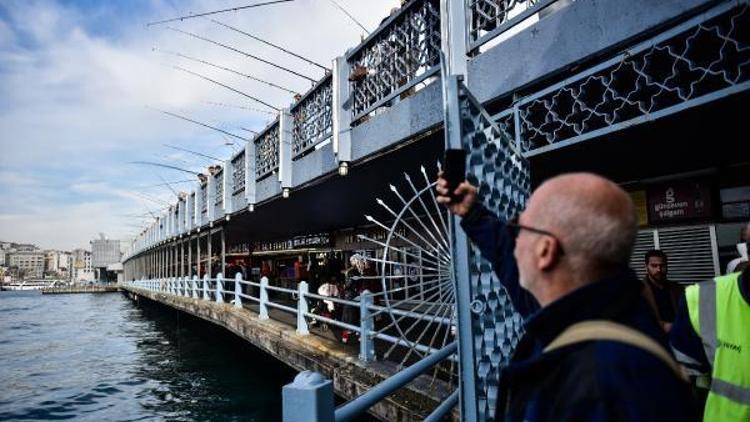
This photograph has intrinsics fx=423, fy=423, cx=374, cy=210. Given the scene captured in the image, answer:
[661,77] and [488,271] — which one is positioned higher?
[661,77]

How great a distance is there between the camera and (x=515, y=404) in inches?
44.7

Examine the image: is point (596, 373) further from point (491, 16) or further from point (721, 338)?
point (491, 16)

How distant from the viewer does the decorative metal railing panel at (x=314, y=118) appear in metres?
7.61

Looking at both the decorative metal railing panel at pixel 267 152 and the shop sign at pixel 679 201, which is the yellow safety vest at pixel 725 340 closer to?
the shop sign at pixel 679 201

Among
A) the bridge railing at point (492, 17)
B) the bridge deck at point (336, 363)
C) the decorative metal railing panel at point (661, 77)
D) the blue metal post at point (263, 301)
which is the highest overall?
the bridge railing at point (492, 17)

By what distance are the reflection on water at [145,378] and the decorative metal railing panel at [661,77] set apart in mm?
7010

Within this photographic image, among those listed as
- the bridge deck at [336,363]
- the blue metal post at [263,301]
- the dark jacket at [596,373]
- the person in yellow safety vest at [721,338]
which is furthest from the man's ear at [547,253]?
the blue metal post at [263,301]

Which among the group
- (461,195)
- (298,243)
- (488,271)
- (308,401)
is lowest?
(308,401)

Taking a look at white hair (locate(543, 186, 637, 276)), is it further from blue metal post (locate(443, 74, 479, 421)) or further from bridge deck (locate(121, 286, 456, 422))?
bridge deck (locate(121, 286, 456, 422))

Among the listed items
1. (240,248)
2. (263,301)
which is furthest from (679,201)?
(240,248)

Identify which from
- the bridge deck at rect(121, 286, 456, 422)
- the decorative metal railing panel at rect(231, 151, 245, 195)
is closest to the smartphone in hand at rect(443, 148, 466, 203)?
the bridge deck at rect(121, 286, 456, 422)

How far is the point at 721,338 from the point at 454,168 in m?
1.60

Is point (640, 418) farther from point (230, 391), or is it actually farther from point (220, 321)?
point (220, 321)

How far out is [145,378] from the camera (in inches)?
436
